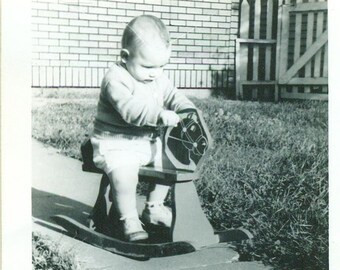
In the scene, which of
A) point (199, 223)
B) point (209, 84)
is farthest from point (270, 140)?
point (199, 223)

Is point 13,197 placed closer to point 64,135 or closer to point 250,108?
point 64,135

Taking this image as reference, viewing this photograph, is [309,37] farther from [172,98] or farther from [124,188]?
[124,188]

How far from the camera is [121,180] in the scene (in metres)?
1.01

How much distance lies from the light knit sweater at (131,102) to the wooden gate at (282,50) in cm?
22

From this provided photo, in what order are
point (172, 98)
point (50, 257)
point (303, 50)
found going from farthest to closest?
point (303, 50)
point (172, 98)
point (50, 257)

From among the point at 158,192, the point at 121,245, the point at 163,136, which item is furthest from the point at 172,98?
the point at 121,245

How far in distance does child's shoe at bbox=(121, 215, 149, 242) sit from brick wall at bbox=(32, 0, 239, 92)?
298mm

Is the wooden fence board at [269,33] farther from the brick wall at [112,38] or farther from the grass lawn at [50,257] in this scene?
the grass lawn at [50,257]

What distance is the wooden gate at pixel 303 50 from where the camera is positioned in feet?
3.64

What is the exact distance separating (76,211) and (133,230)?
17cm

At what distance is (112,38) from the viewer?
1.12m

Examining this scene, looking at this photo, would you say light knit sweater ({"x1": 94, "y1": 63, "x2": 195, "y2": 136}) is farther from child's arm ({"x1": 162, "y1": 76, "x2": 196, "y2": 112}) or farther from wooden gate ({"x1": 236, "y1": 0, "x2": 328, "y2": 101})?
wooden gate ({"x1": 236, "y1": 0, "x2": 328, "y2": 101})

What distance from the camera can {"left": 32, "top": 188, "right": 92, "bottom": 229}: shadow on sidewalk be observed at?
3.46 feet

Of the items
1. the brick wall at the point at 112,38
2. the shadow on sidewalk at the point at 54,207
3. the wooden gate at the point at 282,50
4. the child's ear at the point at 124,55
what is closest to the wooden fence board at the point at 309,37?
the wooden gate at the point at 282,50
